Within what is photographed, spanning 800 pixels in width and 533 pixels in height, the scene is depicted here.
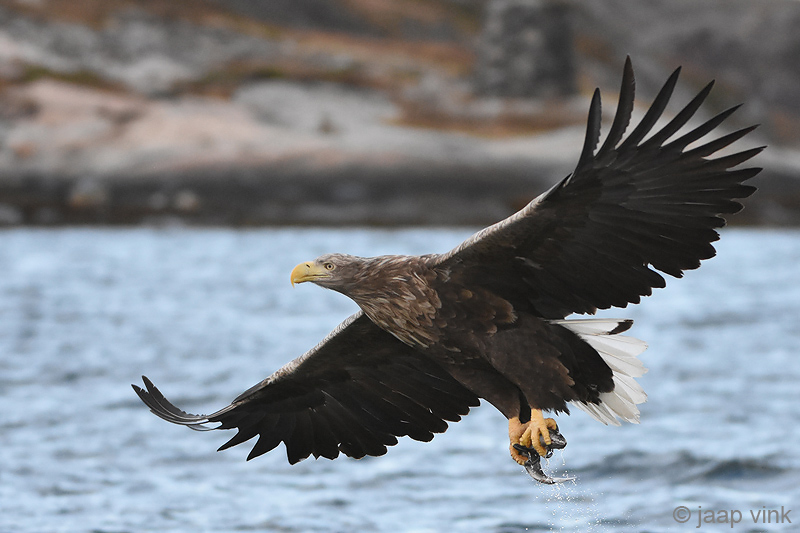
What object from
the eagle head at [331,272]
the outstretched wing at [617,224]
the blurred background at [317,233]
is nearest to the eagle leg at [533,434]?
the outstretched wing at [617,224]

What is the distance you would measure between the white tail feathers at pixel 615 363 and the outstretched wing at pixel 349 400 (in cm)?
80

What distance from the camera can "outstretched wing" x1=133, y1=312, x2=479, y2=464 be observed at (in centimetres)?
529

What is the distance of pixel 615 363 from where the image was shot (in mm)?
4750

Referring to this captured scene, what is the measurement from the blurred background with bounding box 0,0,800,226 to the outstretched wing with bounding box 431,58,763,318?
2356 cm

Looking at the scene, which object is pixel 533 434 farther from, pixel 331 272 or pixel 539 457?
pixel 331 272

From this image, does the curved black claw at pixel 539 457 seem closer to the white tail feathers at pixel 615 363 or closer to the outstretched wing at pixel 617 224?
the white tail feathers at pixel 615 363

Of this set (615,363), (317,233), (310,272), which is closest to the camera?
(310,272)

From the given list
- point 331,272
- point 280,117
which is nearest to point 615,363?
point 331,272

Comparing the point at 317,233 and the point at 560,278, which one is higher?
the point at 317,233

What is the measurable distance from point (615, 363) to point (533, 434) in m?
0.63
